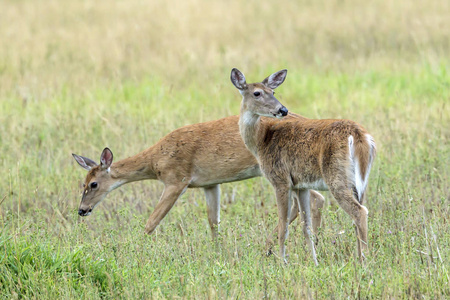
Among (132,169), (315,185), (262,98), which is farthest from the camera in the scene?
(132,169)

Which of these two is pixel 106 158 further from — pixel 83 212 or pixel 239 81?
pixel 239 81

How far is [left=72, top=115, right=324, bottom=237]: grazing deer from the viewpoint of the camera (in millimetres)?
7777

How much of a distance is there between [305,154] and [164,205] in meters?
1.87

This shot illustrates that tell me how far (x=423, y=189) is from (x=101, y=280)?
3.65 m

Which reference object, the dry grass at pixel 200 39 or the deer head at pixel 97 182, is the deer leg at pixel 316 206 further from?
the dry grass at pixel 200 39

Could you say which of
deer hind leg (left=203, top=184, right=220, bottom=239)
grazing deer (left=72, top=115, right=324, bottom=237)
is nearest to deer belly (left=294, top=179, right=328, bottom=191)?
grazing deer (left=72, top=115, right=324, bottom=237)

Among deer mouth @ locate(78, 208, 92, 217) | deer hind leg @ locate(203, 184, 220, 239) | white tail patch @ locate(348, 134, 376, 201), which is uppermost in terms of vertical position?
white tail patch @ locate(348, 134, 376, 201)

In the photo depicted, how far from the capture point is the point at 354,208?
5809 millimetres

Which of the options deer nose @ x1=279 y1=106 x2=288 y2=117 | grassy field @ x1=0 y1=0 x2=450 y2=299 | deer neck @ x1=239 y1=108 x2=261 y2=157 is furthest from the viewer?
deer neck @ x1=239 y1=108 x2=261 y2=157

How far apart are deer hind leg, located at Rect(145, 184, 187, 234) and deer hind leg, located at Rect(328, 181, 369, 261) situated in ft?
7.12

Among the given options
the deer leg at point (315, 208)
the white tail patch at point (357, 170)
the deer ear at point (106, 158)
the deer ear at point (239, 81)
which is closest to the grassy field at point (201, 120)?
the deer leg at point (315, 208)

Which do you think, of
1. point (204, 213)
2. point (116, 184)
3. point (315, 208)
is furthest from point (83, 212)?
point (315, 208)

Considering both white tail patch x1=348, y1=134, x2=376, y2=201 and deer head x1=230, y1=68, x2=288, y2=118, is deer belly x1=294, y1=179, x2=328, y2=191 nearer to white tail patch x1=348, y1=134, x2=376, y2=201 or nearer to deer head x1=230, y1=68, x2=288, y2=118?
white tail patch x1=348, y1=134, x2=376, y2=201

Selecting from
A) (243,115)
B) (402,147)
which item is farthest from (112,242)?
(402,147)
